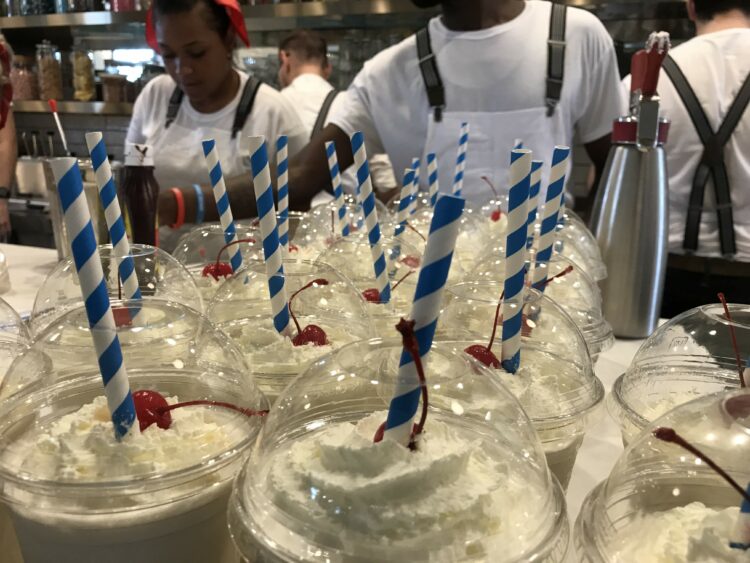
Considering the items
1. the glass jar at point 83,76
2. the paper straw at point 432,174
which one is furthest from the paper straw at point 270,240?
the glass jar at point 83,76

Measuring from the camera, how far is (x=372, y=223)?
136 cm

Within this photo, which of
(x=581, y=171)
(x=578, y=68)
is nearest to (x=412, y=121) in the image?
(x=578, y=68)

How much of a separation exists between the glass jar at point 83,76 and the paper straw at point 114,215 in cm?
412

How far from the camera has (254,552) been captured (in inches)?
22.9

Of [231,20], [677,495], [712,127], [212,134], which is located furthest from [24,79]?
[677,495]

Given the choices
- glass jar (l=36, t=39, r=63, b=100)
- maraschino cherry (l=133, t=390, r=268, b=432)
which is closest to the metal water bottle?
maraschino cherry (l=133, t=390, r=268, b=432)

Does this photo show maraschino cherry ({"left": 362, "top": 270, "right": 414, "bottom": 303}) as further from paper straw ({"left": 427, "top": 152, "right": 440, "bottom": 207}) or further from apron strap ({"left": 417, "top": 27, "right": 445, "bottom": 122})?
apron strap ({"left": 417, "top": 27, "right": 445, "bottom": 122})

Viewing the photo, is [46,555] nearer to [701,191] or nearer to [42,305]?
[42,305]

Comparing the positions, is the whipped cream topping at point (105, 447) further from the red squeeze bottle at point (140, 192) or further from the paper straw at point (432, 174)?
the paper straw at point (432, 174)

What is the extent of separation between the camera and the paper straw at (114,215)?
40.6 inches

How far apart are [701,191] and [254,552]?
2422mm

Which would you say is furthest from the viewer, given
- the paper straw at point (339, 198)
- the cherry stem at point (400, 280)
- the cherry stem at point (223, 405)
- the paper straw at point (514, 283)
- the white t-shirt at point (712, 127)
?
the white t-shirt at point (712, 127)

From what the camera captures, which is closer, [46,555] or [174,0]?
[46,555]

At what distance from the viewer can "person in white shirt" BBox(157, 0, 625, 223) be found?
95.7 inches
